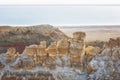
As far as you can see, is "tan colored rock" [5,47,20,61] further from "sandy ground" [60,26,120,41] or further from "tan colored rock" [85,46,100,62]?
"tan colored rock" [85,46,100,62]

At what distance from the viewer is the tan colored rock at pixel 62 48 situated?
8.83 metres

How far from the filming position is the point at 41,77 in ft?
29.2

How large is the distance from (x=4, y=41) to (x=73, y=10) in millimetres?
1601

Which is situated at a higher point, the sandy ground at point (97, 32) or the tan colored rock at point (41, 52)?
the sandy ground at point (97, 32)

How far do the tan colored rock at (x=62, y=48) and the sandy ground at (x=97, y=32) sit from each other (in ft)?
0.64

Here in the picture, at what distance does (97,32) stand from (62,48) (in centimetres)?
81

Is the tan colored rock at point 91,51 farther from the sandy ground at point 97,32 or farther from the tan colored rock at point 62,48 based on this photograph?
the tan colored rock at point 62,48

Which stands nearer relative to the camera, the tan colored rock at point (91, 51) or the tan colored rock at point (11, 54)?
the tan colored rock at point (91, 51)

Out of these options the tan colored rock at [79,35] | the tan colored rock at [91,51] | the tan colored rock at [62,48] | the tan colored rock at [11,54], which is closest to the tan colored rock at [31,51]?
the tan colored rock at [11,54]

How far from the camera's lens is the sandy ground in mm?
8805

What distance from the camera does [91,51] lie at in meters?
8.88

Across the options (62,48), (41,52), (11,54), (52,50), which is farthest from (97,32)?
(11,54)
